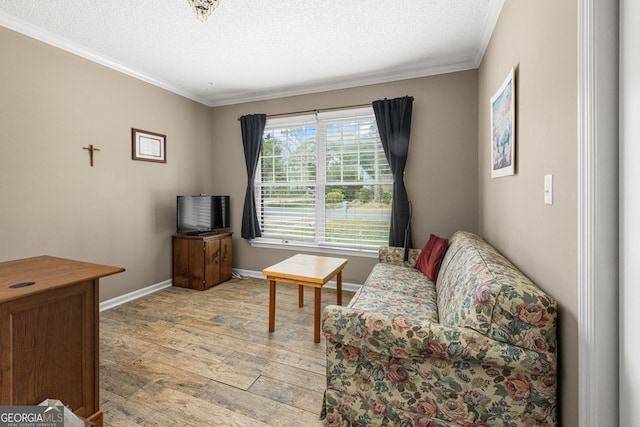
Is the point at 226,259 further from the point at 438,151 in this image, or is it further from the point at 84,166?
the point at 438,151

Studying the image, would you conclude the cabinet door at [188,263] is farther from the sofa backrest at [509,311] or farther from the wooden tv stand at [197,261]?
the sofa backrest at [509,311]

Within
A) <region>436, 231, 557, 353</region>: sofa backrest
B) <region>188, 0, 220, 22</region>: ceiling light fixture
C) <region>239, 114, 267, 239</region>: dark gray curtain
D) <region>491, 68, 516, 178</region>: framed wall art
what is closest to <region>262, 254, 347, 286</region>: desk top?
<region>436, 231, 557, 353</region>: sofa backrest

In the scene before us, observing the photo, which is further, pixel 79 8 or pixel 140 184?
pixel 140 184

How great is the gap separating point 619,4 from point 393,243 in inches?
107

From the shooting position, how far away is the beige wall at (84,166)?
246 cm

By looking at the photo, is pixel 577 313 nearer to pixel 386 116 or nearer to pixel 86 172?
pixel 386 116

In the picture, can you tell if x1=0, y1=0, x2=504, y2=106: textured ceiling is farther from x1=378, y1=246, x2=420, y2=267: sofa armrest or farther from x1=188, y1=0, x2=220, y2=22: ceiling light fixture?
x1=378, y1=246, x2=420, y2=267: sofa armrest

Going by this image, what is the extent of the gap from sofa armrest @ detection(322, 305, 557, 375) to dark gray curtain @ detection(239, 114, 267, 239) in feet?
9.62

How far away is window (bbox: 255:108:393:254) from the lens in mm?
3668

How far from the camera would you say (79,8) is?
2.27 metres

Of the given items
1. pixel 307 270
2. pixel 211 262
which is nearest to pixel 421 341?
pixel 307 270

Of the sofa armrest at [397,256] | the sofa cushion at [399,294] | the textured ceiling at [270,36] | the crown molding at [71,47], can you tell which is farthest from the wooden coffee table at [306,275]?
the crown molding at [71,47]

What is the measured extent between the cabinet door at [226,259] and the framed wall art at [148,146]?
1.35 metres

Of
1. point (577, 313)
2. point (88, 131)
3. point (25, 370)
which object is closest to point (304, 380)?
point (25, 370)
